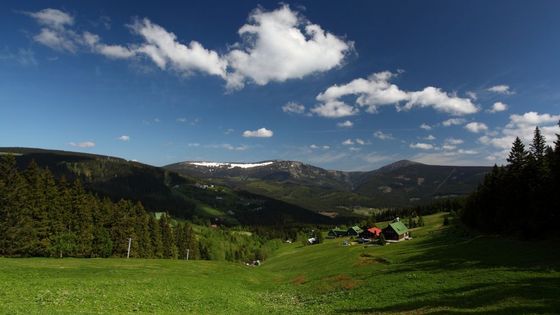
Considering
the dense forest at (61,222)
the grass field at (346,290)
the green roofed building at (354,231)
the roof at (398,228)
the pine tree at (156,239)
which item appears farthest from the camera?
the green roofed building at (354,231)

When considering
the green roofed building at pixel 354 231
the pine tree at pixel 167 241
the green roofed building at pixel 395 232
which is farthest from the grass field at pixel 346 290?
the green roofed building at pixel 354 231

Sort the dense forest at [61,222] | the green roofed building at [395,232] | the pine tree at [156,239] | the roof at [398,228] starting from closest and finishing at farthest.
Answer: the dense forest at [61,222] → the pine tree at [156,239] → the green roofed building at [395,232] → the roof at [398,228]

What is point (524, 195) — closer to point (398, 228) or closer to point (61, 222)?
point (398, 228)

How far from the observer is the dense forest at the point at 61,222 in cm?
6875

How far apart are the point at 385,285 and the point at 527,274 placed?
525 inches

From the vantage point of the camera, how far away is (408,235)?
5094 inches

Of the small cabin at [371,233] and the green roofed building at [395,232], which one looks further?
the small cabin at [371,233]

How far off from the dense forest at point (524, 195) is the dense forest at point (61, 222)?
87.3 m

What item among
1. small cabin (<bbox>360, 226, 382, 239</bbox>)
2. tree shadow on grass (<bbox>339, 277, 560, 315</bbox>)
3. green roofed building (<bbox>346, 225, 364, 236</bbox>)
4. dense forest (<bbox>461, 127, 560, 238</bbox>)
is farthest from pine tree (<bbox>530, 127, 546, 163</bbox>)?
green roofed building (<bbox>346, 225, 364, 236</bbox>)

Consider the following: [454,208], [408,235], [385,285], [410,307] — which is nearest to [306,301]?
[385,285]

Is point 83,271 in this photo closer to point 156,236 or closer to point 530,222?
point 156,236

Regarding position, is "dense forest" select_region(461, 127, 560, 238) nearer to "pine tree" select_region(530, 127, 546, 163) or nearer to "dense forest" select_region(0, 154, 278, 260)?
Answer: "pine tree" select_region(530, 127, 546, 163)

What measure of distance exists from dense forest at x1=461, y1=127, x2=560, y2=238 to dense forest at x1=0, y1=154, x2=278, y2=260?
286 ft

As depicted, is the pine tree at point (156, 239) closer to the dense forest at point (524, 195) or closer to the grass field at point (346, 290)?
the grass field at point (346, 290)
